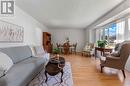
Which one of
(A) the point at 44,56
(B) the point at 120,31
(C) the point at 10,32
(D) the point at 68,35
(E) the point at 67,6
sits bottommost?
(A) the point at 44,56

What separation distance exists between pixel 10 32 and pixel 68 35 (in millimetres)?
8512

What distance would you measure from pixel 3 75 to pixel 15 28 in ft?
8.02

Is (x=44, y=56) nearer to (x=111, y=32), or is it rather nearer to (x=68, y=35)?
(x=111, y=32)

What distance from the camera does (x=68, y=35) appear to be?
1226 centimetres

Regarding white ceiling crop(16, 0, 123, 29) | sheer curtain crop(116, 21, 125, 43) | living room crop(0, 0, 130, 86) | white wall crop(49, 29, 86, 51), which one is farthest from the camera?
white wall crop(49, 29, 86, 51)

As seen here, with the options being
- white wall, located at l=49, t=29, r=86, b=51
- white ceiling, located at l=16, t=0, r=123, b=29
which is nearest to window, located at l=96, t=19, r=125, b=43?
white ceiling, located at l=16, t=0, r=123, b=29

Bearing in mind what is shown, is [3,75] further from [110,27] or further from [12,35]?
[110,27]

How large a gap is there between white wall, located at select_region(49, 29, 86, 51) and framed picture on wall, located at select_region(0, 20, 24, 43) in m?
7.44

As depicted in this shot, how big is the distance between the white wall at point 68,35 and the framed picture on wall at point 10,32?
744 cm

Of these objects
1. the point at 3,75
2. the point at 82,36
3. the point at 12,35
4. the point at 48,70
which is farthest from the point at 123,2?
the point at 82,36

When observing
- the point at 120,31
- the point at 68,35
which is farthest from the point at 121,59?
the point at 68,35

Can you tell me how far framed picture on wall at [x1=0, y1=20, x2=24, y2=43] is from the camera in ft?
11.6

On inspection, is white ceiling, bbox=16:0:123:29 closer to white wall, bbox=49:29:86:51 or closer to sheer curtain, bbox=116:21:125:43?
sheer curtain, bbox=116:21:125:43

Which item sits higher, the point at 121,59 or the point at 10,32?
the point at 10,32
